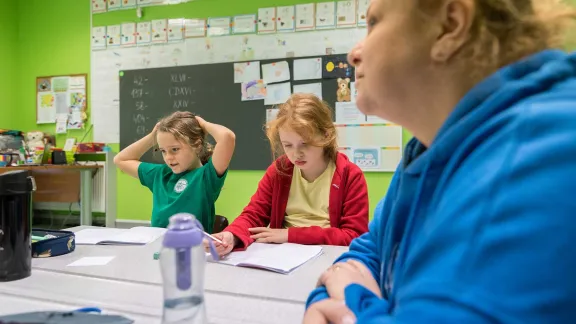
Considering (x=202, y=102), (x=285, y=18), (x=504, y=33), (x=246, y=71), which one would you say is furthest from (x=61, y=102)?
(x=504, y=33)

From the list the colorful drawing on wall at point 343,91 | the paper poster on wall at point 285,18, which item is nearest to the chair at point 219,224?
the colorful drawing on wall at point 343,91

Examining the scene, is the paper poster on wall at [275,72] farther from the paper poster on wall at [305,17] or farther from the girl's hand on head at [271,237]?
the girl's hand on head at [271,237]

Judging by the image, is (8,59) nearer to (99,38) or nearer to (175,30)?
(99,38)

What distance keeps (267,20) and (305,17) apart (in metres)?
0.33

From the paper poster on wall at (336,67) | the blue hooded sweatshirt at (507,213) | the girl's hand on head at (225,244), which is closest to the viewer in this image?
the blue hooded sweatshirt at (507,213)

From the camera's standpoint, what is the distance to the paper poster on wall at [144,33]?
379cm

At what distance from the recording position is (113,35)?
3.93 metres

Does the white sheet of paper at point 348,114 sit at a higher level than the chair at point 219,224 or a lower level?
higher

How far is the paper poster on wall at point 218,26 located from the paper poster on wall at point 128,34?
0.80m

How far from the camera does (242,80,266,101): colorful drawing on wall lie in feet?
11.2

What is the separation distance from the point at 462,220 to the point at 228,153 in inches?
63.4

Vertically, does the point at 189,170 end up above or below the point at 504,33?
below

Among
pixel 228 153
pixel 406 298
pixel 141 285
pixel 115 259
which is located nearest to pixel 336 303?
pixel 406 298

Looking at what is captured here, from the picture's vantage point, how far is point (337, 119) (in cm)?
326
